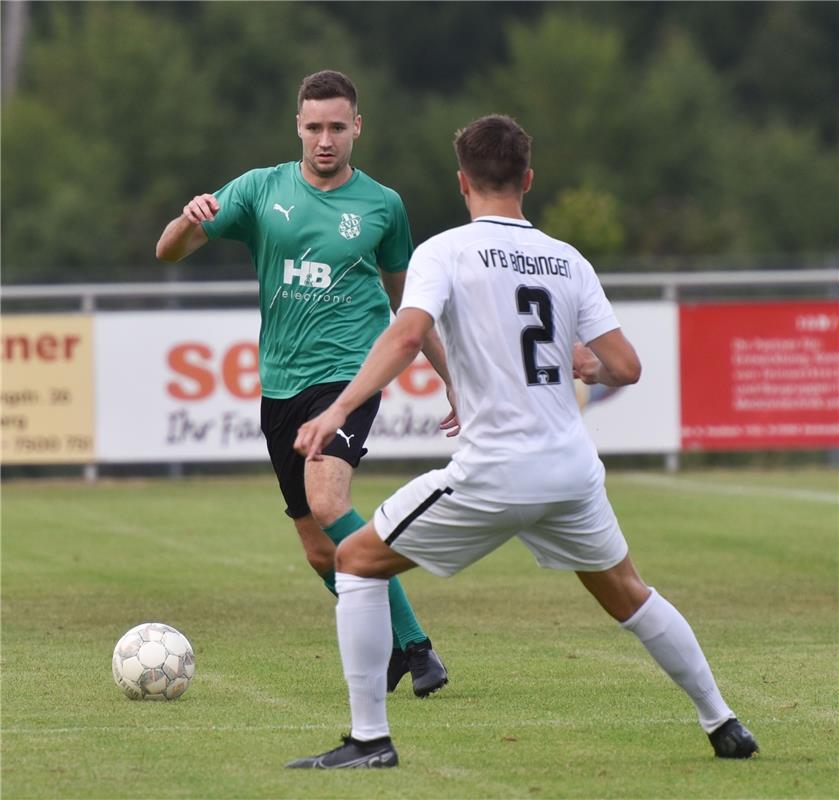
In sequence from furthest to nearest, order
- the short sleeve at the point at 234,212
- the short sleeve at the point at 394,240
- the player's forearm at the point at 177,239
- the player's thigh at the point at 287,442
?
1. the short sleeve at the point at 394,240
2. the player's thigh at the point at 287,442
3. the short sleeve at the point at 234,212
4. the player's forearm at the point at 177,239

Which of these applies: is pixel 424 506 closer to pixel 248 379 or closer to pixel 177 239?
pixel 177 239

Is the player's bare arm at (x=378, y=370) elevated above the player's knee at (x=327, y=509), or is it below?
above

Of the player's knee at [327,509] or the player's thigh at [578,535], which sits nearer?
the player's thigh at [578,535]

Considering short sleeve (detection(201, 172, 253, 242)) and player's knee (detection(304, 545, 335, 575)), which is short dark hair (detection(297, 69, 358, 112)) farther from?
player's knee (detection(304, 545, 335, 575))

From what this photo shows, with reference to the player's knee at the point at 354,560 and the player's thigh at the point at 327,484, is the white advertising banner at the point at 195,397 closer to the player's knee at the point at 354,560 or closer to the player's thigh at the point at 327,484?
the player's thigh at the point at 327,484

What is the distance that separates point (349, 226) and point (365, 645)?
8.26ft

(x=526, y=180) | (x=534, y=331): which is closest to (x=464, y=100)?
(x=526, y=180)

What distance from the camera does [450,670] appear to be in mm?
8539

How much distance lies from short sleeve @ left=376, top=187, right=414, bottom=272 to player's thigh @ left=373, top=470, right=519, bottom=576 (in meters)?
2.32

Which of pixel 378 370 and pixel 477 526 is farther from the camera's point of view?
pixel 477 526

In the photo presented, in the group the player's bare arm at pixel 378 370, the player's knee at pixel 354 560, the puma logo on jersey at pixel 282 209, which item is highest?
the puma logo on jersey at pixel 282 209

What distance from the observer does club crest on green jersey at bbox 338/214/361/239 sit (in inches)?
320

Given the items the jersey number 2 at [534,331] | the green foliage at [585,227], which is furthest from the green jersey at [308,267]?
the green foliage at [585,227]

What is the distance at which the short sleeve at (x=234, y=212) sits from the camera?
26.4ft
